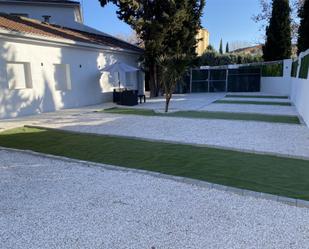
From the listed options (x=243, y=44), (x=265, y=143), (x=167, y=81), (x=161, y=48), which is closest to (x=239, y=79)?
(x=161, y=48)

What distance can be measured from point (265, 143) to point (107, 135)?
4114mm

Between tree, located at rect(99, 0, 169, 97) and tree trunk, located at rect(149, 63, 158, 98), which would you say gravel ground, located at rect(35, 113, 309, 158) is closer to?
tree, located at rect(99, 0, 169, 97)

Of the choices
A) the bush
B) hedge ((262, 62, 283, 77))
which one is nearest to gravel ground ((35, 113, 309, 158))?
hedge ((262, 62, 283, 77))

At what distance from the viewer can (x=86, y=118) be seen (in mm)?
11523

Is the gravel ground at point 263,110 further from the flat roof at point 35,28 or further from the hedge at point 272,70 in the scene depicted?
the hedge at point 272,70

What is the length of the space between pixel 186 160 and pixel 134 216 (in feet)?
8.04

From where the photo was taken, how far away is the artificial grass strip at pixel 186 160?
462 cm

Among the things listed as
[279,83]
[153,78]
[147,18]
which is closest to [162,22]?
[147,18]

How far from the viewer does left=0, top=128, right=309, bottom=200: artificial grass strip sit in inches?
182

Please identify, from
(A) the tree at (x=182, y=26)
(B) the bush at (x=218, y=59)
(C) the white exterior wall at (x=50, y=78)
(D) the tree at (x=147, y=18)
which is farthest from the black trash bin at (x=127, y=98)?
(B) the bush at (x=218, y=59)

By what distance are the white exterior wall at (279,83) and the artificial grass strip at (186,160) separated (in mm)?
17922

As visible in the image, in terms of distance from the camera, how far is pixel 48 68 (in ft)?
44.2

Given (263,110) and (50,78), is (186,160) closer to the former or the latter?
(263,110)

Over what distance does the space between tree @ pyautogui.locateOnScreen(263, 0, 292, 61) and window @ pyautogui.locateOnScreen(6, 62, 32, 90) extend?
64.9 ft
